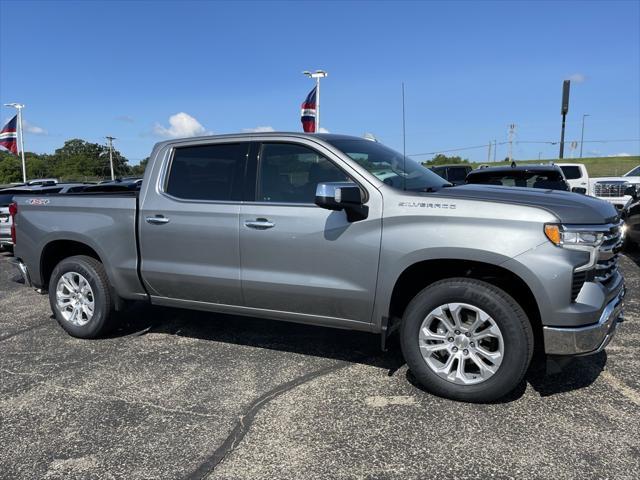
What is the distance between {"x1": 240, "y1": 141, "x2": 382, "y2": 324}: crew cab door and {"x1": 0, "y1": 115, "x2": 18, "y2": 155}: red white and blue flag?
25.5 meters

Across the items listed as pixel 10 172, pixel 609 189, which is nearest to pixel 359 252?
pixel 609 189

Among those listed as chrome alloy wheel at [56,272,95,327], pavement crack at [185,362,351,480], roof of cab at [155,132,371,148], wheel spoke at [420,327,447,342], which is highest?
roof of cab at [155,132,371,148]

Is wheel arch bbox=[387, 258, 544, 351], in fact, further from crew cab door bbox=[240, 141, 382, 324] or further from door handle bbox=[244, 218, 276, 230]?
door handle bbox=[244, 218, 276, 230]

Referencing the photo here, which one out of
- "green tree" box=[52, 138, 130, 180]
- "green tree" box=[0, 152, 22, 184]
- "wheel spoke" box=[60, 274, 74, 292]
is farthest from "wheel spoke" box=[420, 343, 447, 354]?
"green tree" box=[0, 152, 22, 184]

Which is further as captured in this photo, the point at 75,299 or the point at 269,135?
the point at 75,299

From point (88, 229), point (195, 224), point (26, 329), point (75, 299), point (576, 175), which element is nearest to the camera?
point (195, 224)

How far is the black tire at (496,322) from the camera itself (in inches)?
134

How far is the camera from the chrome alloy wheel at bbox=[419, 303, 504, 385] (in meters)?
3.51

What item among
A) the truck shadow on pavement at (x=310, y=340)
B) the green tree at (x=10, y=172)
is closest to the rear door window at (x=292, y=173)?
the truck shadow on pavement at (x=310, y=340)

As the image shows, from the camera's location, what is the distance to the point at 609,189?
14109 millimetres

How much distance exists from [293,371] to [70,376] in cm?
179

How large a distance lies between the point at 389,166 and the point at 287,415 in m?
2.06

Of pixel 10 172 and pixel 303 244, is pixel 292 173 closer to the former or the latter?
pixel 303 244

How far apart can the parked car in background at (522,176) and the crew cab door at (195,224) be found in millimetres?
5127
